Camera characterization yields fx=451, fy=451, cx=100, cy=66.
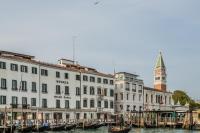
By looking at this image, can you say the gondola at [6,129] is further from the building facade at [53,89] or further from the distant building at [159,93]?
the distant building at [159,93]

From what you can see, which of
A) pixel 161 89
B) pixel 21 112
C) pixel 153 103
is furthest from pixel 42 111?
pixel 161 89

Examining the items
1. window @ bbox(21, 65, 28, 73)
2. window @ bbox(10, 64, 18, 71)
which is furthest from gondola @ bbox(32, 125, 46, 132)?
window @ bbox(21, 65, 28, 73)

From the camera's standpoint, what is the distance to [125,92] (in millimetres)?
87938

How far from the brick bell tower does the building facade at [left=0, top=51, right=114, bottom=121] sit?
3215 cm

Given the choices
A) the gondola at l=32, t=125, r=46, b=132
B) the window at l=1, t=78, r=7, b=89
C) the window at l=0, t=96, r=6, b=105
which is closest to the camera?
the gondola at l=32, t=125, r=46, b=132

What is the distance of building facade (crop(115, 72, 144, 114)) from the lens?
87812mm

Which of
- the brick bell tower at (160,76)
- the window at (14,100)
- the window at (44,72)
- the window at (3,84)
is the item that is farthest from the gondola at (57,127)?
the brick bell tower at (160,76)

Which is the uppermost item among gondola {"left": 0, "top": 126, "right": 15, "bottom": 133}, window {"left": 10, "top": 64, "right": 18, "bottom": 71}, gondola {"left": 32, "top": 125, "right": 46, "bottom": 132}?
window {"left": 10, "top": 64, "right": 18, "bottom": 71}

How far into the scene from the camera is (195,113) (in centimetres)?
7638

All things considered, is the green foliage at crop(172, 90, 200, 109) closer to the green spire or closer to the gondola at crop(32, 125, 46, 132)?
the green spire

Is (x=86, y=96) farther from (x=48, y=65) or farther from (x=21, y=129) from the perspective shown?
(x=21, y=129)

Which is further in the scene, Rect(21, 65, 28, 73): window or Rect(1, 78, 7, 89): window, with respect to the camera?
Rect(21, 65, 28, 73): window

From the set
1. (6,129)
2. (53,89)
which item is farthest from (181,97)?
(6,129)

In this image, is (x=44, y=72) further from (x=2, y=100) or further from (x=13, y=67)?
(x=2, y=100)
